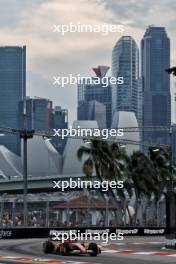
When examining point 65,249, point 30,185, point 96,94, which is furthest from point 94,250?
point 30,185

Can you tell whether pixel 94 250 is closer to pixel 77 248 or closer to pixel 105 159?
pixel 77 248

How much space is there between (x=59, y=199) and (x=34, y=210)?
102 ft

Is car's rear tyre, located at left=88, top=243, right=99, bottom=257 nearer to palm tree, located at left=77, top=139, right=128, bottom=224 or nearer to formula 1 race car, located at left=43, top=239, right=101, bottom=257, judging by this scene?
formula 1 race car, located at left=43, top=239, right=101, bottom=257

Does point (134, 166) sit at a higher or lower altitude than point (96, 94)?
lower

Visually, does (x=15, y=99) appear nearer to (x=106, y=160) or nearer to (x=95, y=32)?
(x=106, y=160)

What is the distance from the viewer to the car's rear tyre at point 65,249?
1354 inches

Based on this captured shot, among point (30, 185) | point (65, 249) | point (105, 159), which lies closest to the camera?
point (65, 249)

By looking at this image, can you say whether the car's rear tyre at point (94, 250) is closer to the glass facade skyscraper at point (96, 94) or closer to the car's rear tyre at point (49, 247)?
the car's rear tyre at point (49, 247)

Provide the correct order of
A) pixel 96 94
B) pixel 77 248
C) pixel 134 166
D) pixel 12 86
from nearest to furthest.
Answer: pixel 77 248 < pixel 96 94 < pixel 134 166 < pixel 12 86

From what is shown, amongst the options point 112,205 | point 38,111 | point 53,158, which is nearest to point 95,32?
point 112,205

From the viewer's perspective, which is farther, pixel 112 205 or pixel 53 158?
pixel 53 158

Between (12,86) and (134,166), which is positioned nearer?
(134,166)

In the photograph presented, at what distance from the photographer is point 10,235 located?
58781 mm

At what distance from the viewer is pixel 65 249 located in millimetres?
34625
